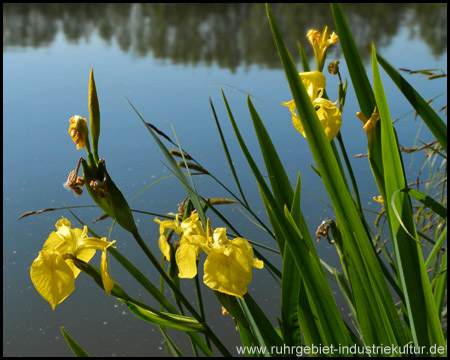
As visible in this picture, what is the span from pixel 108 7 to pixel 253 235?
580 cm

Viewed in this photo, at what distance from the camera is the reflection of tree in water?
4.22m

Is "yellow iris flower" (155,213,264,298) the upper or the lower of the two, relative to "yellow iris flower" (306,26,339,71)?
lower

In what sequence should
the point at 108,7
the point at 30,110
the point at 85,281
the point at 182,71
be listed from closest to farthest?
the point at 85,281, the point at 30,110, the point at 182,71, the point at 108,7

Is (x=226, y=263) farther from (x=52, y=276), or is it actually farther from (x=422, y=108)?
(x=422, y=108)

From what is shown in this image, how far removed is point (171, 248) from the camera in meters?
0.49

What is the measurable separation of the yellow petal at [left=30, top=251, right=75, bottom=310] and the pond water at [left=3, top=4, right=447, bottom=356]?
0.11m

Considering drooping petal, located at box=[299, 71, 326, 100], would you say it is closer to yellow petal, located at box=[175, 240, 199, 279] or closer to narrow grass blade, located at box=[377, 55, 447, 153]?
narrow grass blade, located at box=[377, 55, 447, 153]

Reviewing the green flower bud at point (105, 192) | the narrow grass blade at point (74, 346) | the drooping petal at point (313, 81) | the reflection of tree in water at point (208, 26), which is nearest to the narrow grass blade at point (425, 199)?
the drooping petal at point (313, 81)

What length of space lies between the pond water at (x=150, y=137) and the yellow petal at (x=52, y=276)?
113 millimetres

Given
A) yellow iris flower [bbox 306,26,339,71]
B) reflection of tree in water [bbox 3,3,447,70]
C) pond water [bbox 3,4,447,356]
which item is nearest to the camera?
yellow iris flower [bbox 306,26,339,71]

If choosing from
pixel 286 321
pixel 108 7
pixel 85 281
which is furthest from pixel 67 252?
pixel 108 7

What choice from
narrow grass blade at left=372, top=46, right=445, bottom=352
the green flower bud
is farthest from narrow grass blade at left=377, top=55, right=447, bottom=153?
the green flower bud

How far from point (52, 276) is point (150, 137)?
2.17 m

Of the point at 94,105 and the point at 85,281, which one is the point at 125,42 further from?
the point at 94,105
